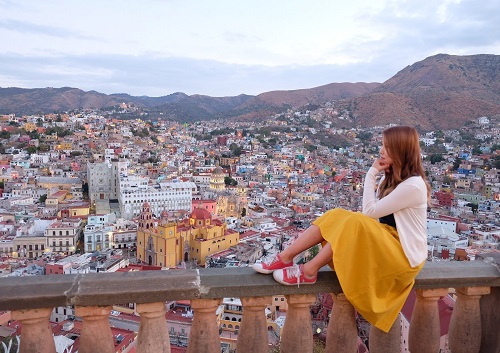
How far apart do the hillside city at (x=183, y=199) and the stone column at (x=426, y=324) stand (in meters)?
0.45

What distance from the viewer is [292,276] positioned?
1.82 m

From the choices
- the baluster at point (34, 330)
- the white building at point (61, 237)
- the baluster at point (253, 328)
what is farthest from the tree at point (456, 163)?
the baluster at point (34, 330)

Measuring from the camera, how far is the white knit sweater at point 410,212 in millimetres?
1877

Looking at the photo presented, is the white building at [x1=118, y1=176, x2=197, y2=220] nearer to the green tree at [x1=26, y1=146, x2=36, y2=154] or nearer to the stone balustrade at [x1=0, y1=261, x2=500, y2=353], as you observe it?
the green tree at [x1=26, y1=146, x2=36, y2=154]

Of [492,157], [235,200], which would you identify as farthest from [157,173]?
[492,157]

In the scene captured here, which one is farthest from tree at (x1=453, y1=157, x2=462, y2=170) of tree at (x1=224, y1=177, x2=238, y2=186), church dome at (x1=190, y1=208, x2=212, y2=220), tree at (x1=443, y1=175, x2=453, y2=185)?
church dome at (x1=190, y1=208, x2=212, y2=220)

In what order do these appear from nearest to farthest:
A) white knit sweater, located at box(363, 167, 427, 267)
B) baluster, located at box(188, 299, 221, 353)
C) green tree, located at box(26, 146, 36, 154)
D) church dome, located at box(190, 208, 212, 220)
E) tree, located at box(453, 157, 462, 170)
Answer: baluster, located at box(188, 299, 221, 353)
white knit sweater, located at box(363, 167, 427, 267)
church dome, located at box(190, 208, 212, 220)
green tree, located at box(26, 146, 36, 154)
tree, located at box(453, 157, 462, 170)

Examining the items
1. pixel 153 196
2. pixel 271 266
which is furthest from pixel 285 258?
pixel 153 196

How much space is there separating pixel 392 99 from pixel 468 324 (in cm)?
8807

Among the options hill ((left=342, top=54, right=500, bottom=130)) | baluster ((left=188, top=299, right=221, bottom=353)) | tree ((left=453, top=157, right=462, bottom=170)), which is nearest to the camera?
baluster ((left=188, top=299, right=221, bottom=353))

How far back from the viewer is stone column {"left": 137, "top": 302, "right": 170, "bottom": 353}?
1.71 metres

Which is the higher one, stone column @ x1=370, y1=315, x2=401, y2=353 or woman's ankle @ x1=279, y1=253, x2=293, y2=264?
woman's ankle @ x1=279, y1=253, x2=293, y2=264

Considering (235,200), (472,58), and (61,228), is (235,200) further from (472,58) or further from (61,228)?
(472,58)

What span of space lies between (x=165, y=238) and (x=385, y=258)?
19754mm
